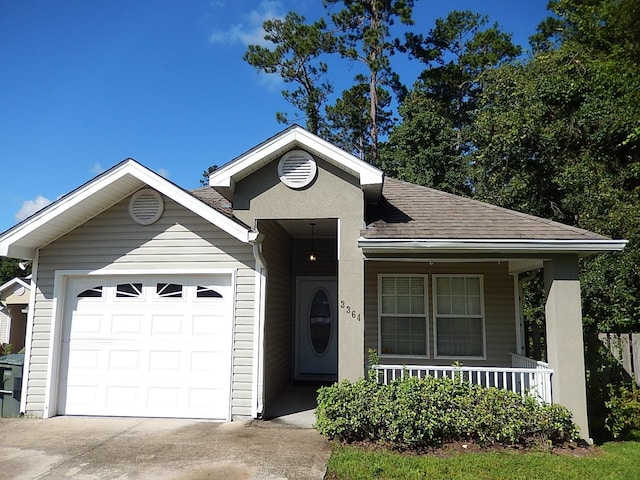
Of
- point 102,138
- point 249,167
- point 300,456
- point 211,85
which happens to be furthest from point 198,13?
point 300,456

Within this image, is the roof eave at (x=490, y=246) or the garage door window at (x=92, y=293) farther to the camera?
the garage door window at (x=92, y=293)

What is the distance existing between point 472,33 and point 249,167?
20819 mm

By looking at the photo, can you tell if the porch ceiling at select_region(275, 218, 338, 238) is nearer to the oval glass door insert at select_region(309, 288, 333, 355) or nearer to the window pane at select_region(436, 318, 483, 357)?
the oval glass door insert at select_region(309, 288, 333, 355)

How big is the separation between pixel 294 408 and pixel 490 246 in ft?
15.3

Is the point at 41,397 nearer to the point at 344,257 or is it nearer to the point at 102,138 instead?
the point at 344,257

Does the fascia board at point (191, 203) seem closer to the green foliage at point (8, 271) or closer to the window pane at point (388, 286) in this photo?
the window pane at point (388, 286)

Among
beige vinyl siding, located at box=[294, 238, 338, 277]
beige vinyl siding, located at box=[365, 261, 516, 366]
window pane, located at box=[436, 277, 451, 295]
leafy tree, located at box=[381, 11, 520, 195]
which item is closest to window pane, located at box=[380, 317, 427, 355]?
beige vinyl siding, located at box=[365, 261, 516, 366]

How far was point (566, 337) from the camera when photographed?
698 cm

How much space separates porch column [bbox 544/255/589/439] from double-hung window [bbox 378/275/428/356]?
103 inches

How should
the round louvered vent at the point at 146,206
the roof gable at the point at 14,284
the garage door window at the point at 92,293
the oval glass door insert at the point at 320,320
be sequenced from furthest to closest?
the roof gable at the point at 14,284
the oval glass door insert at the point at 320,320
the garage door window at the point at 92,293
the round louvered vent at the point at 146,206

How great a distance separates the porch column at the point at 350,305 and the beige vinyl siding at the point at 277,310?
1581 millimetres

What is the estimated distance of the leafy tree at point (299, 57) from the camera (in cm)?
2320

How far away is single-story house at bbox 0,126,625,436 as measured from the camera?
755cm

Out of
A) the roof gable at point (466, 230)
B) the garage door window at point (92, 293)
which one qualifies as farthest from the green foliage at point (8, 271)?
the roof gable at point (466, 230)
